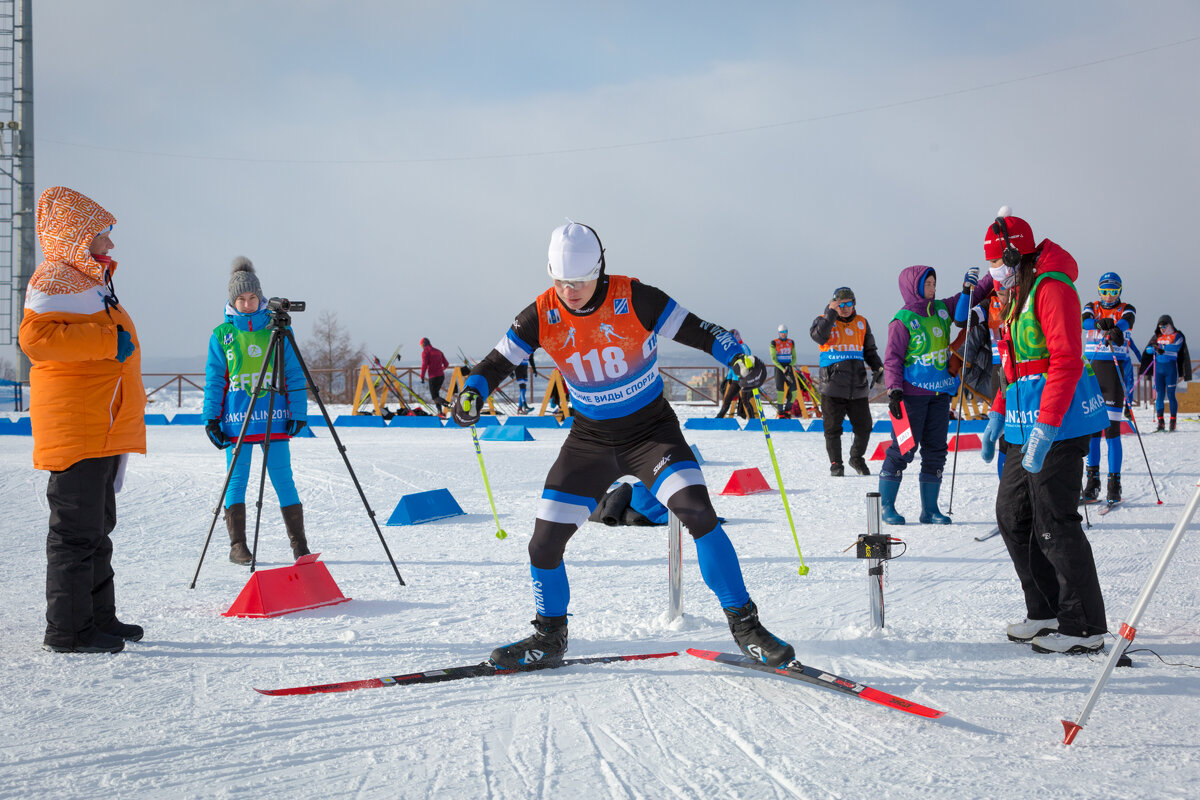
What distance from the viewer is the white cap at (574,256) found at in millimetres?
3424

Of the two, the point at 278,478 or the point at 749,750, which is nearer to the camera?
the point at 749,750

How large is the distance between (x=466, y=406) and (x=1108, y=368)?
624 centimetres

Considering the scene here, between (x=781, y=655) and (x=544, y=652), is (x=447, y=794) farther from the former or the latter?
(x=781, y=655)

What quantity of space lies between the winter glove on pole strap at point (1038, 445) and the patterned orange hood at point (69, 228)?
405 cm

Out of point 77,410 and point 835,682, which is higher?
point 77,410

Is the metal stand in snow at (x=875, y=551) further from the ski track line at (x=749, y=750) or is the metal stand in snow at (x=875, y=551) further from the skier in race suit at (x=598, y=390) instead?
the ski track line at (x=749, y=750)

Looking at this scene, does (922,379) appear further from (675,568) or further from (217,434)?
(217,434)

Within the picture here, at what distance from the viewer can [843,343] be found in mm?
9523

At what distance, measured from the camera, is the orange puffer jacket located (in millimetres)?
3646

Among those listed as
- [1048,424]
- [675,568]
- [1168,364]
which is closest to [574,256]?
[675,568]

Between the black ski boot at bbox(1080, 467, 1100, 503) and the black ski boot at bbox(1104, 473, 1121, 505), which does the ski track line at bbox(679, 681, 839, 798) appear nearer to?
the black ski boot at bbox(1080, 467, 1100, 503)

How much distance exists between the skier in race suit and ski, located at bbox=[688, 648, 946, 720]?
0.59ft

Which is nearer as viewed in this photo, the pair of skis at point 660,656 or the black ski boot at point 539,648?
the pair of skis at point 660,656

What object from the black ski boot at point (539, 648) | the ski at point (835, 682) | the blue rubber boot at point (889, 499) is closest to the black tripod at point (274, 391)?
the black ski boot at point (539, 648)
